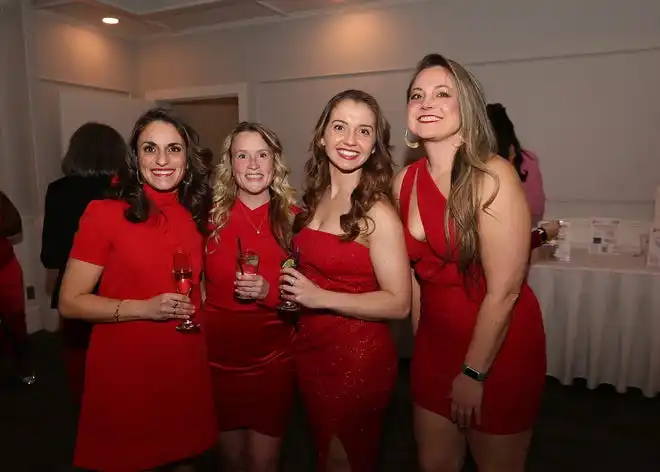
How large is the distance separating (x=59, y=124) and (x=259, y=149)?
4.49 meters

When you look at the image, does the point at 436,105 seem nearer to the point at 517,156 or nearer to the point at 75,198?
the point at 75,198

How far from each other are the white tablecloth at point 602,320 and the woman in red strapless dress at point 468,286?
2445 mm

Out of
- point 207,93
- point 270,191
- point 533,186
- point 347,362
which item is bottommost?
point 347,362

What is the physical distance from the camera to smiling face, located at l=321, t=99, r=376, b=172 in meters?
1.88

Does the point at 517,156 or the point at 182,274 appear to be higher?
the point at 517,156

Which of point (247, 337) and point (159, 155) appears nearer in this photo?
point (159, 155)

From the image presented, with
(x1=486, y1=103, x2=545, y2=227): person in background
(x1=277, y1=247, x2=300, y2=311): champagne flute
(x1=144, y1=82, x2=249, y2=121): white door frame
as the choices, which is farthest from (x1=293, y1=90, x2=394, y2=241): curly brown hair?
(x1=144, y1=82, x2=249, y2=121): white door frame

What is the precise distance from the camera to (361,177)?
1944 mm

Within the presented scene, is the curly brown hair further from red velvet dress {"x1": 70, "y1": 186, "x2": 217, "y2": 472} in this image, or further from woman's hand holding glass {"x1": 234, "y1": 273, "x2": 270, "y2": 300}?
red velvet dress {"x1": 70, "y1": 186, "x2": 217, "y2": 472}

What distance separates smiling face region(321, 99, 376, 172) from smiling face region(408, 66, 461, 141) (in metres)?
0.20

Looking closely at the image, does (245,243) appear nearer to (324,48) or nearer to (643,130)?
(643,130)

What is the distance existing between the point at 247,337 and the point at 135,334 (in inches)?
16.8

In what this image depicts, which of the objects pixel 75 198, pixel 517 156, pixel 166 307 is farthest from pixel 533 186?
pixel 166 307

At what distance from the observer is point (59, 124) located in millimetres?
5750
